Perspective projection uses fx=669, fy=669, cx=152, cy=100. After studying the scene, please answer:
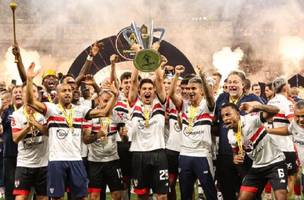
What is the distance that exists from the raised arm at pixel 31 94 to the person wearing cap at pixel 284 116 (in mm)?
3811

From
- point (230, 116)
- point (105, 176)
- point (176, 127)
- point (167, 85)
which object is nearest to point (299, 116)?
point (230, 116)

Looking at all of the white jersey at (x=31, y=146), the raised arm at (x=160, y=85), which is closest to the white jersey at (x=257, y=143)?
the raised arm at (x=160, y=85)

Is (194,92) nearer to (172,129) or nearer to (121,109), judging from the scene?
(172,129)

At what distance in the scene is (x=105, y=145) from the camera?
1033 centimetres

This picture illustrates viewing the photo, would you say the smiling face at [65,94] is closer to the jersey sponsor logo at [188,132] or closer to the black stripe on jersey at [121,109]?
the black stripe on jersey at [121,109]

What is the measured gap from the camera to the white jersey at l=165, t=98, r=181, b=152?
10336 mm

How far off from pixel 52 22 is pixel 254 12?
27.1 feet

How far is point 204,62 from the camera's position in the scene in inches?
1067

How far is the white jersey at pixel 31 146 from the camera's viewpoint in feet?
31.0

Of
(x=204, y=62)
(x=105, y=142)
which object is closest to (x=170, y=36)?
(x=204, y=62)

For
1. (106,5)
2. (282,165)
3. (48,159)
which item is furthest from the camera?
(106,5)

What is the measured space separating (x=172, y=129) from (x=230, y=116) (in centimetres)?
200

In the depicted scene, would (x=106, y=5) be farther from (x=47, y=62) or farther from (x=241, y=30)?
(x=241, y=30)

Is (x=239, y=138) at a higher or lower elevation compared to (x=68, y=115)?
lower
